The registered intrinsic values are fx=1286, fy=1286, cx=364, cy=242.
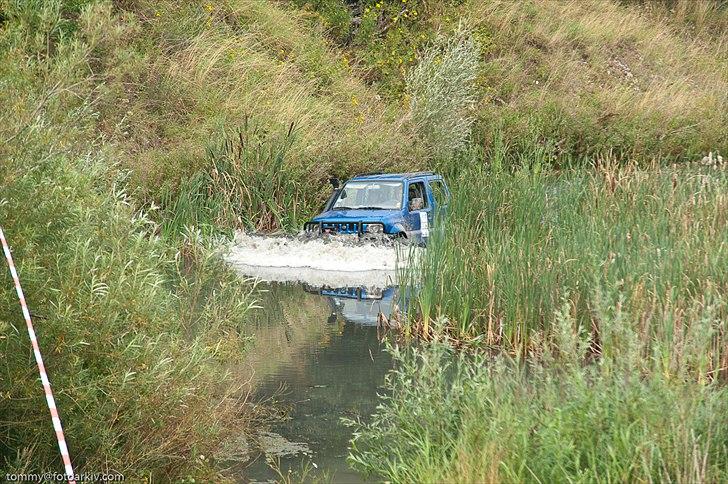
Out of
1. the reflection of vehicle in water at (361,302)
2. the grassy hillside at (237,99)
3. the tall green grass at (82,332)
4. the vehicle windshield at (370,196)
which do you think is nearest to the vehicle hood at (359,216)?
the vehicle windshield at (370,196)

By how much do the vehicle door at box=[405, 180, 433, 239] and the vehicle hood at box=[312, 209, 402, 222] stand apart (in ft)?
0.67

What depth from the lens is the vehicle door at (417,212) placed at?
17.8 meters

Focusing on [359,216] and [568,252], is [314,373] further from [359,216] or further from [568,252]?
[359,216]

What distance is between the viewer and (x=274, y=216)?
21.3m

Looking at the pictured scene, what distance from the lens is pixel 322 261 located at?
59.5 ft

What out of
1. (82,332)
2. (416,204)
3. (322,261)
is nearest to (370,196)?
(416,204)

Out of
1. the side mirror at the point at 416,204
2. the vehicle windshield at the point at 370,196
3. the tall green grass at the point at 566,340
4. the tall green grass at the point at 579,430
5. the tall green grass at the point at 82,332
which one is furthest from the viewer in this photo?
the vehicle windshield at the point at 370,196

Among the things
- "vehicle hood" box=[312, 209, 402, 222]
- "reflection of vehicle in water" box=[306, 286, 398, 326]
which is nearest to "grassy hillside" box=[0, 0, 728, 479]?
"vehicle hood" box=[312, 209, 402, 222]

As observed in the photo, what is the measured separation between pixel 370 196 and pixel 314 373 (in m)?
8.16

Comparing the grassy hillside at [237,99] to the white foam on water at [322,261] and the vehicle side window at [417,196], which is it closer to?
the white foam on water at [322,261]

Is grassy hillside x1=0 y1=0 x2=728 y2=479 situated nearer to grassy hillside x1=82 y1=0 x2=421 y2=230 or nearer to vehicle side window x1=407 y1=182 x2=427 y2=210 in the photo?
grassy hillside x1=82 y1=0 x2=421 y2=230

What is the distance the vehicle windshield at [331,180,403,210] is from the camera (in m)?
18.3

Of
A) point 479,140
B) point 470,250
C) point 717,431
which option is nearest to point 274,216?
point 479,140

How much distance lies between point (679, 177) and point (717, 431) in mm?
9164
